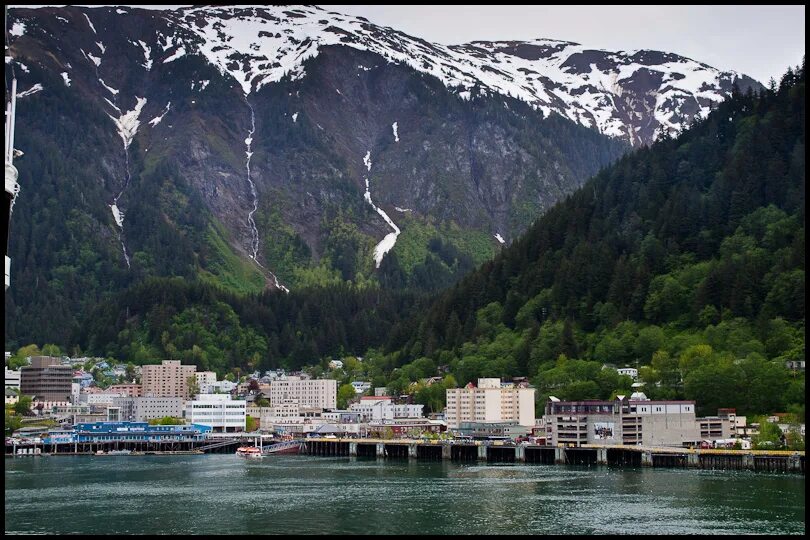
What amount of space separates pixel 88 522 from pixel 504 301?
122 metres

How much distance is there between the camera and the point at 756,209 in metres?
158

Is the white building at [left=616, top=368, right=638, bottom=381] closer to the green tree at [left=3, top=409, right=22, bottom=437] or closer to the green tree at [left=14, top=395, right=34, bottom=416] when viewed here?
the green tree at [left=3, top=409, right=22, bottom=437]

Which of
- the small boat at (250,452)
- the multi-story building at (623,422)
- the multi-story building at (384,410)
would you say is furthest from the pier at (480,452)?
the multi-story building at (384,410)

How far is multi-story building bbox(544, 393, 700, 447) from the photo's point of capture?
4710 inches

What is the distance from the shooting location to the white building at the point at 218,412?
190 m

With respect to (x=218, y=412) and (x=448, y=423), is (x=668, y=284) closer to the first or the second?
(x=448, y=423)

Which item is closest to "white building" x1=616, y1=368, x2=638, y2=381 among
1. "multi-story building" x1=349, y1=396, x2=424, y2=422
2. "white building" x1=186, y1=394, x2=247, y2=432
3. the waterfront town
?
the waterfront town

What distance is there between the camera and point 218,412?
625 ft

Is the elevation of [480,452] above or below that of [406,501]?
above

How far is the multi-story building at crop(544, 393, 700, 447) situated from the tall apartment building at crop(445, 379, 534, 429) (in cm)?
1845

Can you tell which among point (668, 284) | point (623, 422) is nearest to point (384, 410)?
point (668, 284)

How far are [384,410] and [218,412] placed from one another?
102 feet

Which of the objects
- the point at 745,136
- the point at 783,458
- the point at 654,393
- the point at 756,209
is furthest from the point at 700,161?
the point at 783,458

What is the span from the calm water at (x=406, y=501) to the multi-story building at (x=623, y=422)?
11905 mm
